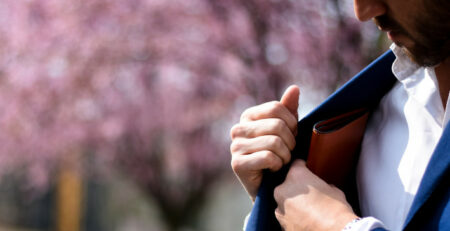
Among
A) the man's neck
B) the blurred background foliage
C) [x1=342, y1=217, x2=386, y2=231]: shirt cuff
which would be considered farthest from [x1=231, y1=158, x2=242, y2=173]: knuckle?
the blurred background foliage

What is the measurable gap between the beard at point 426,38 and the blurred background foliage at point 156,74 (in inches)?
103

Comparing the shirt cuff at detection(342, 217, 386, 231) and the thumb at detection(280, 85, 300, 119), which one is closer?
the shirt cuff at detection(342, 217, 386, 231)

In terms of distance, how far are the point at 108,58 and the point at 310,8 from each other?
2.16 meters

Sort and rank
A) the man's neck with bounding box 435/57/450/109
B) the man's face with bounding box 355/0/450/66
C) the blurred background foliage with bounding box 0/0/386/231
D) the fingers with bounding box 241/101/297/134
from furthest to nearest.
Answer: the blurred background foliage with bounding box 0/0/386/231 → the fingers with bounding box 241/101/297/134 → the man's neck with bounding box 435/57/450/109 → the man's face with bounding box 355/0/450/66

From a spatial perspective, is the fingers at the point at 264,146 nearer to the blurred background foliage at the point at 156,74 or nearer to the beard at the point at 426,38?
the beard at the point at 426,38

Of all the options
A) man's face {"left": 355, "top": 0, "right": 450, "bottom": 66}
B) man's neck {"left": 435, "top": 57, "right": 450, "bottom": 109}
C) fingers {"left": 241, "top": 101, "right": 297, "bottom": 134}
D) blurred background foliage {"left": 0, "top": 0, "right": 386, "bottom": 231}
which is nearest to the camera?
man's face {"left": 355, "top": 0, "right": 450, "bottom": 66}

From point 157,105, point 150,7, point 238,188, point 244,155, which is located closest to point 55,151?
point 157,105

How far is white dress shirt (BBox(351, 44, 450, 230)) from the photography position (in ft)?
3.41

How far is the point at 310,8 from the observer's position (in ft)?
14.7

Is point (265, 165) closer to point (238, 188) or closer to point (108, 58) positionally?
point (108, 58)

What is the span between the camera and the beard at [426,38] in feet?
3.07

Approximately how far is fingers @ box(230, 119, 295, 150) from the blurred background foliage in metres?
2.52

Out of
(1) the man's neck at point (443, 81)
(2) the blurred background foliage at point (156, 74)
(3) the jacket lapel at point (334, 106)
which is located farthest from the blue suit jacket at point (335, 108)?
(2) the blurred background foliage at point (156, 74)

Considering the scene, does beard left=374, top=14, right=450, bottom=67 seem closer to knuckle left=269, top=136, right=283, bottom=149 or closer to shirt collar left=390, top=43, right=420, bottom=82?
shirt collar left=390, top=43, right=420, bottom=82
